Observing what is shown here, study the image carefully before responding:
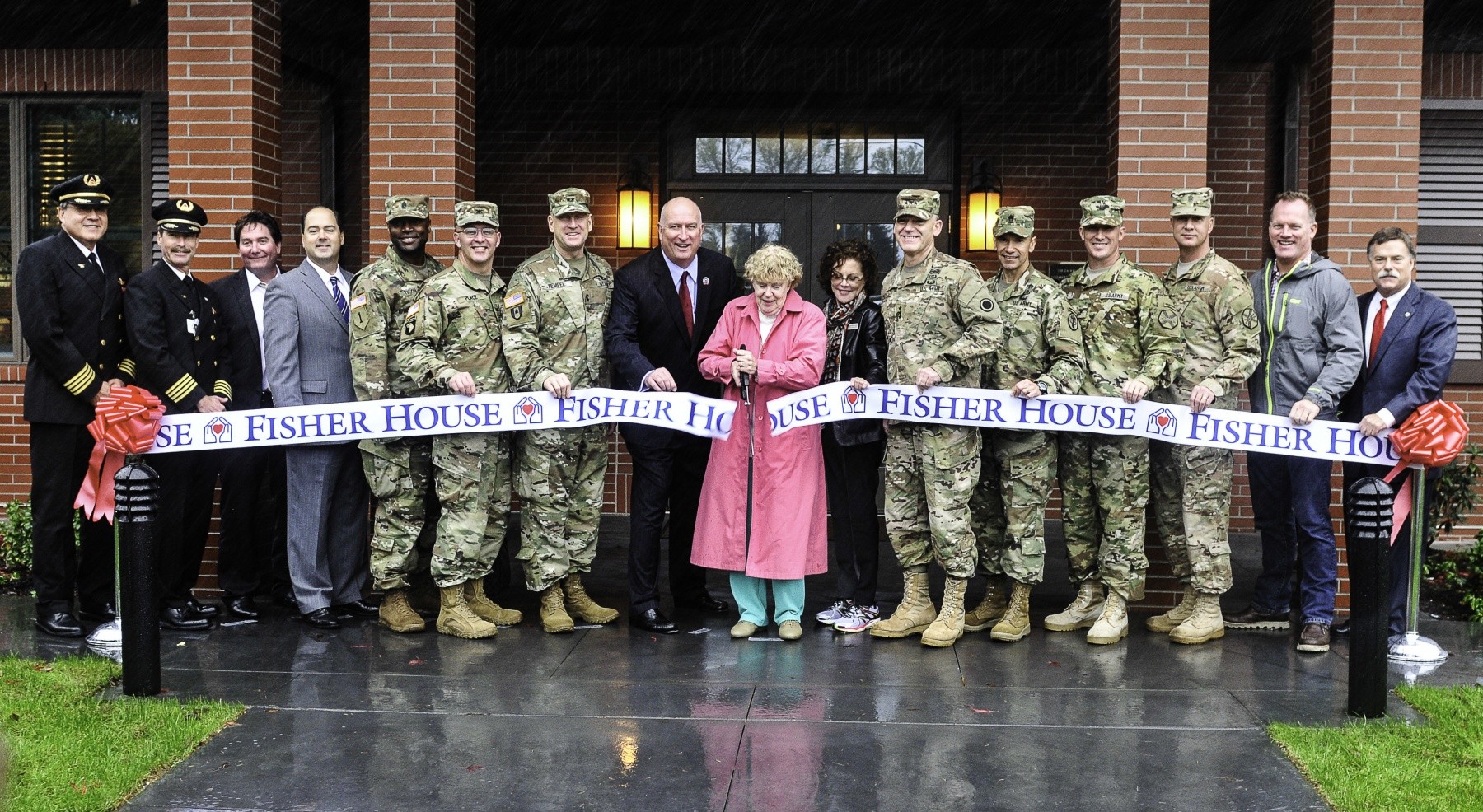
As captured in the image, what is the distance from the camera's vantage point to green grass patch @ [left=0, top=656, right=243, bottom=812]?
4.15m

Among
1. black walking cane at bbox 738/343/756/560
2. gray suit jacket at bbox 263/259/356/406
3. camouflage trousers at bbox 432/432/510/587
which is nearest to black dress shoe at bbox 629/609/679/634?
black walking cane at bbox 738/343/756/560

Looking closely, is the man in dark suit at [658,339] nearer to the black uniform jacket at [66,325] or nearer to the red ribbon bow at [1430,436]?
the black uniform jacket at [66,325]

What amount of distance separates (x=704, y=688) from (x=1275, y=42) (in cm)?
659

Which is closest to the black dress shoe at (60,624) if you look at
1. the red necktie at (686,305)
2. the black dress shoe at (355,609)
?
the black dress shoe at (355,609)

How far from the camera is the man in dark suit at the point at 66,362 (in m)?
6.10

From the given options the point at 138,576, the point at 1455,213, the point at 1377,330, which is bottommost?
the point at 138,576

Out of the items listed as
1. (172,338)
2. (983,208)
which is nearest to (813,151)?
(983,208)

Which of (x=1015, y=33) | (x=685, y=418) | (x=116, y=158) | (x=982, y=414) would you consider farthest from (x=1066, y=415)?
(x=116, y=158)

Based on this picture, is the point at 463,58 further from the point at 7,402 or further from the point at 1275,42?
the point at 1275,42

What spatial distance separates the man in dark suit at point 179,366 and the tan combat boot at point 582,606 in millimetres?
1767

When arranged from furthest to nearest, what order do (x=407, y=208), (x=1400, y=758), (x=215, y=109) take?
(x=215, y=109)
(x=407, y=208)
(x=1400, y=758)

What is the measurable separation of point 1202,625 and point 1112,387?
122 centimetres

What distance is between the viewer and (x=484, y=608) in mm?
6547

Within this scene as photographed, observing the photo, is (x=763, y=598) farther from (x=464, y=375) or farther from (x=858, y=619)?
(x=464, y=375)
